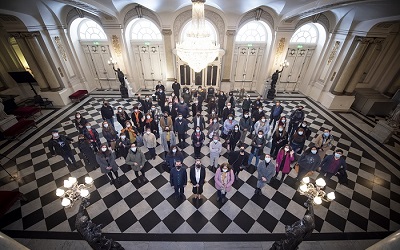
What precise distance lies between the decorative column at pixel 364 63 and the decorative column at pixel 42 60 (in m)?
17.0

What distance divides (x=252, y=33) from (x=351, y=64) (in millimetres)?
5786

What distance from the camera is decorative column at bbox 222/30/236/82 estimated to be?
33.6ft

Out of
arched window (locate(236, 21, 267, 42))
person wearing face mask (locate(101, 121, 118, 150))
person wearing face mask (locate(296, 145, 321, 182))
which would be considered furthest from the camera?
arched window (locate(236, 21, 267, 42))

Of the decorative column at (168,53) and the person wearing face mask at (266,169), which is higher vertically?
the decorative column at (168,53)

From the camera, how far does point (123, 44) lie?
10.5m

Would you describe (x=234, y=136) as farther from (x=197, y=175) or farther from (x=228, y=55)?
(x=228, y=55)

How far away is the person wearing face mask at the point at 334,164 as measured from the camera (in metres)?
4.99

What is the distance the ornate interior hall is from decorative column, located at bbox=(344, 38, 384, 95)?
59 mm

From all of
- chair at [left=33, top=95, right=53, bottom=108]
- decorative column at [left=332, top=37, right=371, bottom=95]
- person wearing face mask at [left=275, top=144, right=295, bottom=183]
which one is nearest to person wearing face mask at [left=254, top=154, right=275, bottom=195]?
person wearing face mask at [left=275, top=144, right=295, bottom=183]

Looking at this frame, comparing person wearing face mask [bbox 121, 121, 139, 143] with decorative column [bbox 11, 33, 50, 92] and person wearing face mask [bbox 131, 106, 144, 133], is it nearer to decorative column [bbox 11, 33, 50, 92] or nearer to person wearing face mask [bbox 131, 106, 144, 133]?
person wearing face mask [bbox 131, 106, 144, 133]

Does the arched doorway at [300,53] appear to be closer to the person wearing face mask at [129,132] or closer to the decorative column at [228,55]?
the decorative column at [228,55]

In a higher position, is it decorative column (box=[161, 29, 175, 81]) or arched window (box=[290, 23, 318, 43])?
arched window (box=[290, 23, 318, 43])

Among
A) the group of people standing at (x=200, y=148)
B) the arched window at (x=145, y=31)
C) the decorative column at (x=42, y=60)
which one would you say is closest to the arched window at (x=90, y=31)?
the arched window at (x=145, y=31)

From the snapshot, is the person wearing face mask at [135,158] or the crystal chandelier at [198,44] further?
the person wearing face mask at [135,158]
